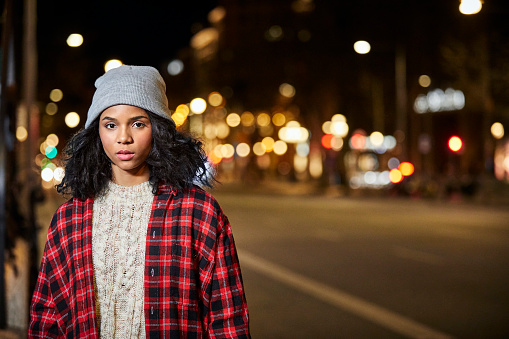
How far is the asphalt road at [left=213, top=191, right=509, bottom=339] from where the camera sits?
775 centimetres

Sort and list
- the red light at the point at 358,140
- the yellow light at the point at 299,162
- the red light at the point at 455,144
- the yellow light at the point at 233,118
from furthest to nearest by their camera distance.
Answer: the yellow light at the point at 299,162
the yellow light at the point at 233,118
the red light at the point at 358,140
the red light at the point at 455,144

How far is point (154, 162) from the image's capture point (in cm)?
250

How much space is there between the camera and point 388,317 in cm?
815

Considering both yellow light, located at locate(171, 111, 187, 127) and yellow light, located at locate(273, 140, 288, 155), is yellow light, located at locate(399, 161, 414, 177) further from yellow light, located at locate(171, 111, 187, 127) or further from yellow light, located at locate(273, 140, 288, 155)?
yellow light, located at locate(273, 140, 288, 155)

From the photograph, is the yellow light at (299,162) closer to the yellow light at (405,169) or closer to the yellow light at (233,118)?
the yellow light at (233,118)

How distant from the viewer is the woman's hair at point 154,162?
250 centimetres

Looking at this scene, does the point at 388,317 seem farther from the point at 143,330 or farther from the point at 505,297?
the point at 143,330

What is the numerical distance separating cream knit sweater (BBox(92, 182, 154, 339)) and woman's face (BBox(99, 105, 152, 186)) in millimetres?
121

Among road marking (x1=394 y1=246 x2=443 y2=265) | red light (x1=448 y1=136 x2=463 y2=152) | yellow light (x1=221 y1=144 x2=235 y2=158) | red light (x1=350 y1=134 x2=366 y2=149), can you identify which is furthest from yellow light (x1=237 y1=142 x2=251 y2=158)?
road marking (x1=394 y1=246 x2=443 y2=265)

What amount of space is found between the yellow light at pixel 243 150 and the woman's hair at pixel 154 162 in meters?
58.6

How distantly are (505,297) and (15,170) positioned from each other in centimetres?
648

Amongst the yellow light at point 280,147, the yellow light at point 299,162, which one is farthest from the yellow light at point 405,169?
the yellow light at point 280,147

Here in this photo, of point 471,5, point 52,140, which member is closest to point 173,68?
point 52,140

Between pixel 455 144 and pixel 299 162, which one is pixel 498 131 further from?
pixel 299 162
